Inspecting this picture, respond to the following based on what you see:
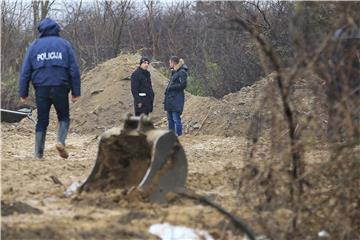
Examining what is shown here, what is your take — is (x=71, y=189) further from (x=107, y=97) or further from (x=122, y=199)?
(x=107, y=97)

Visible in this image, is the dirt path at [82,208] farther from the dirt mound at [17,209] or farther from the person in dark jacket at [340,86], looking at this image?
the person in dark jacket at [340,86]

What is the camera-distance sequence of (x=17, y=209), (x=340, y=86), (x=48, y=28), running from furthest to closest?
(x=48, y=28)
(x=17, y=209)
(x=340, y=86)

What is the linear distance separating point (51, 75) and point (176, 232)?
475 cm

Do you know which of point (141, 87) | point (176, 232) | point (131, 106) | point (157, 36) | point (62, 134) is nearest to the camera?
point (176, 232)

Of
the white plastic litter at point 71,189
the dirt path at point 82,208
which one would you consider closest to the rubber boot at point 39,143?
the dirt path at point 82,208

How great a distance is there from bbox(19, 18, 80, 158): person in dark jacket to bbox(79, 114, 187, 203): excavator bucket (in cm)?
264

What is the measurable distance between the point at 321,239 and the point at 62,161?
16.6 ft

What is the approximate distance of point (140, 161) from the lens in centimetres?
828

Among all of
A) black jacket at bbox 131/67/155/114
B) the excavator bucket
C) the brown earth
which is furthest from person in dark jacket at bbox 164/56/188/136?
the excavator bucket

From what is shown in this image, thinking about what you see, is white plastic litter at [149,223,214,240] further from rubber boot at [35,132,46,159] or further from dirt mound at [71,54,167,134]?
dirt mound at [71,54,167,134]

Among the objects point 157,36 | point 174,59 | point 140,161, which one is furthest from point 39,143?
point 157,36

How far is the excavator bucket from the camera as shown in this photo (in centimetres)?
766

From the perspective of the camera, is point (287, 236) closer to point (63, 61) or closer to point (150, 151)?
point (150, 151)

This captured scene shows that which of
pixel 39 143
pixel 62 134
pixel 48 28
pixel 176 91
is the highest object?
pixel 48 28
